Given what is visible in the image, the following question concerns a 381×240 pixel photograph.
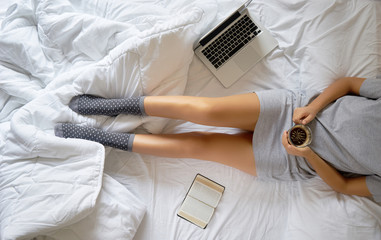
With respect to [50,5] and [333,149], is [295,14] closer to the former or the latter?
[333,149]

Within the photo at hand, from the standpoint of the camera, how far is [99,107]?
42.1 inches

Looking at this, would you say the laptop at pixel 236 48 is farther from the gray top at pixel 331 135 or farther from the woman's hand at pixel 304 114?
the woman's hand at pixel 304 114

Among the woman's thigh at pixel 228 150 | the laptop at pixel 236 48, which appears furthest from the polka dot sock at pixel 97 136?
the laptop at pixel 236 48

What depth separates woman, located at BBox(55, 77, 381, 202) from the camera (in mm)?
917

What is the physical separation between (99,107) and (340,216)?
106 cm

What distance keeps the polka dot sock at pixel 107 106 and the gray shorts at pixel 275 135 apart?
19.3 inches

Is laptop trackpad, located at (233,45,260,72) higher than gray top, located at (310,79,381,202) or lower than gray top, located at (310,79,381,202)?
higher

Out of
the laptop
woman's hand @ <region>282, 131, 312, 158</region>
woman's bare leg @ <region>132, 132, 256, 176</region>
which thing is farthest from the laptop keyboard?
woman's hand @ <region>282, 131, 312, 158</region>

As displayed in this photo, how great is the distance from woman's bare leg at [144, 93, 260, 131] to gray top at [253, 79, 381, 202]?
48 millimetres

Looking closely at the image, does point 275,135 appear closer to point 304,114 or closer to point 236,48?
point 304,114

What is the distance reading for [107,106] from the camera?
3.51 feet

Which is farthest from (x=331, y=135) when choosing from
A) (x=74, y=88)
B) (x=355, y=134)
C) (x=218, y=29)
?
(x=74, y=88)

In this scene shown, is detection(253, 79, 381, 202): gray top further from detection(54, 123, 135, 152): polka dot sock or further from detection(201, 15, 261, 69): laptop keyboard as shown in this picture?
detection(54, 123, 135, 152): polka dot sock

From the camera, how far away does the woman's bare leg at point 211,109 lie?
3.25 ft
